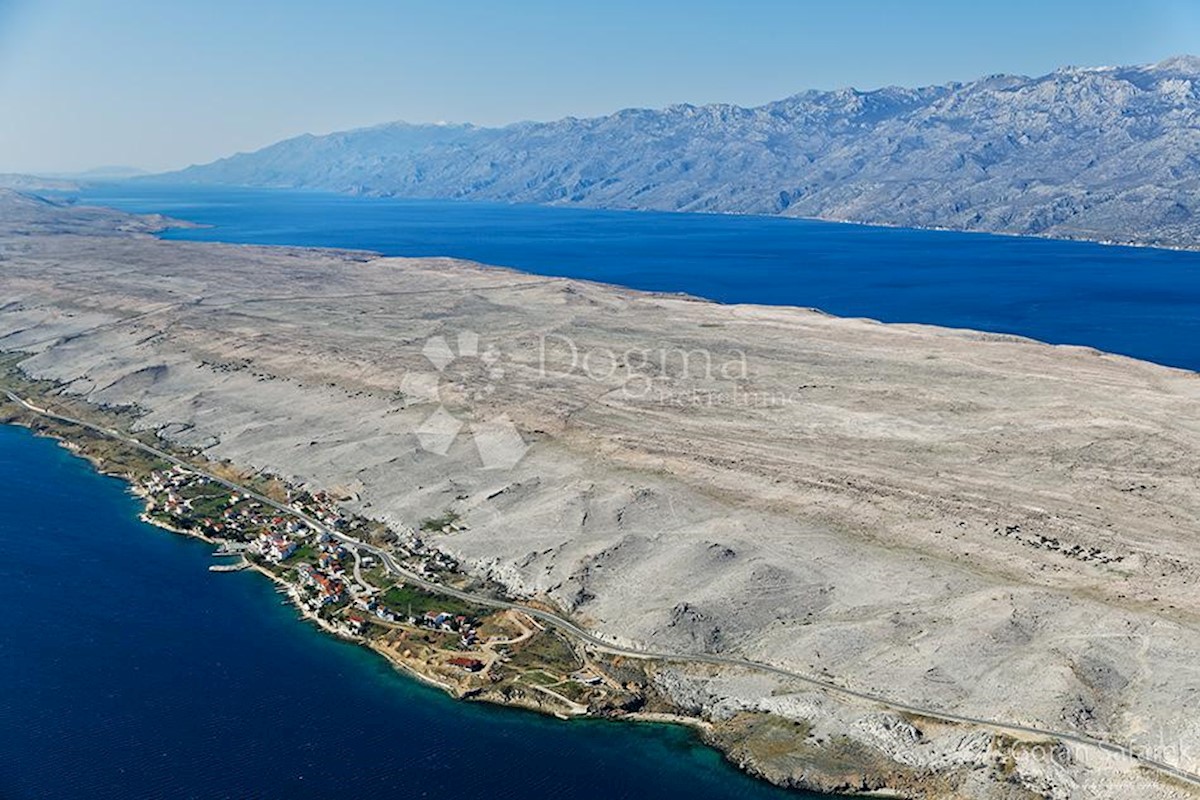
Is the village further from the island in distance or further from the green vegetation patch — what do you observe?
the island in distance

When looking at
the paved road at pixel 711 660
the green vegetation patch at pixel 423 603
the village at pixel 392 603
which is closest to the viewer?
the paved road at pixel 711 660

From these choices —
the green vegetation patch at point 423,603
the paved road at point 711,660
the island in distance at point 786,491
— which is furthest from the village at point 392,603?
the island in distance at point 786,491

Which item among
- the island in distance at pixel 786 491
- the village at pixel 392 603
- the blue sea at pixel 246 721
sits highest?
the island in distance at pixel 786 491

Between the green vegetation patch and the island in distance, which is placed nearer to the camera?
the island in distance

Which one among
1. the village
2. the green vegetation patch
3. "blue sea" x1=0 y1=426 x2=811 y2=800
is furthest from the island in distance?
"blue sea" x1=0 y1=426 x2=811 y2=800

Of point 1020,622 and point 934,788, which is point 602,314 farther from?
point 934,788

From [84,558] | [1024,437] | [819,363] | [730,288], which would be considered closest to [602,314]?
[819,363]

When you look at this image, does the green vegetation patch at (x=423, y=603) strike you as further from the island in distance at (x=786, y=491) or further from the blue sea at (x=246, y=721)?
the blue sea at (x=246, y=721)
